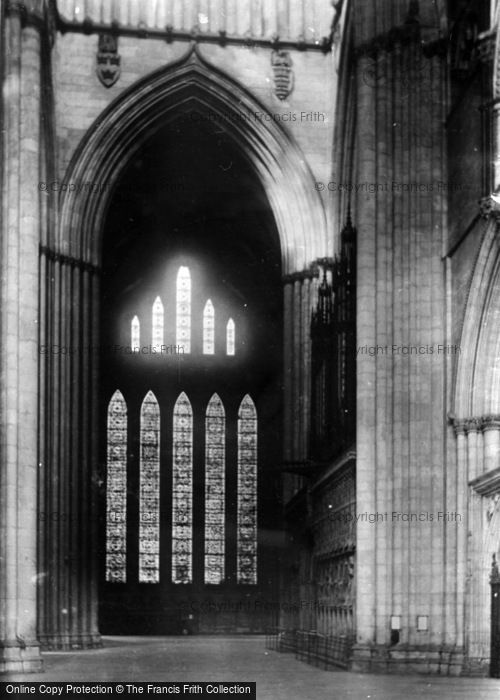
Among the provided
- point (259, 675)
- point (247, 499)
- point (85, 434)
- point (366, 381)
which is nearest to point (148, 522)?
point (247, 499)

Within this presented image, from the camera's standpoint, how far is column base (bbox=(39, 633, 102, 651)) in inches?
1326

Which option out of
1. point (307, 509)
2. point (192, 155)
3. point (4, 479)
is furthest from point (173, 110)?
point (4, 479)

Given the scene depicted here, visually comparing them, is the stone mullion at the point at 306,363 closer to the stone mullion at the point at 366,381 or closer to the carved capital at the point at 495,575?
the stone mullion at the point at 366,381

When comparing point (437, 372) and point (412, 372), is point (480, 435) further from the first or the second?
point (412, 372)

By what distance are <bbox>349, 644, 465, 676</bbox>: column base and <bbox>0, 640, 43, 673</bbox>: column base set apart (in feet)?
19.7

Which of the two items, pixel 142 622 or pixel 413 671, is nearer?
pixel 413 671

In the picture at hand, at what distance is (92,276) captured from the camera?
124 ft

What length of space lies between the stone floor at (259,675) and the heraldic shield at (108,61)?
16.2 m

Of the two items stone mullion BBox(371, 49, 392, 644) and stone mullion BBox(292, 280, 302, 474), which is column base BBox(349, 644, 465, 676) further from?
stone mullion BBox(292, 280, 302, 474)

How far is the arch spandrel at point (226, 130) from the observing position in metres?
37.6

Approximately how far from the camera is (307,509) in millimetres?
34062

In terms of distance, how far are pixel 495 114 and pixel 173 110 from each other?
17.3 metres

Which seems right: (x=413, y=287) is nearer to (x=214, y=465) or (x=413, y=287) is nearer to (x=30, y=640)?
(x=30, y=640)

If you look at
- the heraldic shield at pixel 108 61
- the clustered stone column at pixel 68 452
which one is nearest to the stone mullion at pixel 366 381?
the clustered stone column at pixel 68 452
